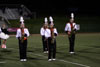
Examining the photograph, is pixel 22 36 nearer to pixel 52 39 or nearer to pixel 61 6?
pixel 52 39

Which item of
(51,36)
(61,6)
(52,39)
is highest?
(61,6)

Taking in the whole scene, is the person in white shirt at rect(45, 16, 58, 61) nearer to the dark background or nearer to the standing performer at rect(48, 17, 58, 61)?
the standing performer at rect(48, 17, 58, 61)

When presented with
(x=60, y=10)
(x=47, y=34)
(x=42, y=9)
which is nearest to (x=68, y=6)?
(x=60, y=10)

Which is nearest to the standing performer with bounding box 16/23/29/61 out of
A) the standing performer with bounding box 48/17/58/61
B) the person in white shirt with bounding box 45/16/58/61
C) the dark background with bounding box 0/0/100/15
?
the person in white shirt with bounding box 45/16/58/61

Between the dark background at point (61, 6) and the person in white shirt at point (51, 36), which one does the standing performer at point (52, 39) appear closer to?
the person in white shirt at point (51, 36)

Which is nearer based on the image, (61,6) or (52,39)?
(52,39)

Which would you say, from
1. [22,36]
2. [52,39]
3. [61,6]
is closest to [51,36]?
[52,39]

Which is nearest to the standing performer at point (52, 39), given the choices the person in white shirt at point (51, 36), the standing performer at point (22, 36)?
the person in white shirt at point (51, 36)

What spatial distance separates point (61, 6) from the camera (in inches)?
2106

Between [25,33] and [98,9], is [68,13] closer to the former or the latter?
[98,9]

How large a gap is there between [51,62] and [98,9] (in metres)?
40.2

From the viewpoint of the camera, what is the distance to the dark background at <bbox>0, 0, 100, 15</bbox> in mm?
52156

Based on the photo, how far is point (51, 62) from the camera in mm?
13867

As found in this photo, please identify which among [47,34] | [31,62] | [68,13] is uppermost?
[68,13]
